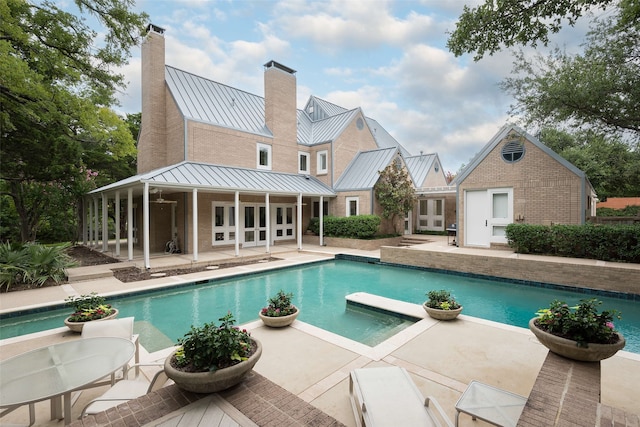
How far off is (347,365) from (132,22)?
35.5ft

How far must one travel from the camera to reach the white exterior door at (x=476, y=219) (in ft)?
46.4

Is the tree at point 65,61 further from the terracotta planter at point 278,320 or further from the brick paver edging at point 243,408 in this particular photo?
the brick paver edging at point 243,408

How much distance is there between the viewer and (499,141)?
535 inches

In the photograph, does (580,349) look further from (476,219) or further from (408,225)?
(408,225)

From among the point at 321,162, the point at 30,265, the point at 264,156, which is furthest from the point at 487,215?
the point at 30,265

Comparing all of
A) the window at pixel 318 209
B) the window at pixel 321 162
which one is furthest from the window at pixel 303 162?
the window at pixel 318 209

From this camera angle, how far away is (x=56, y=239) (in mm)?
22859

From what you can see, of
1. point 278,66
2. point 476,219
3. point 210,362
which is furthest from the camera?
point 278,66

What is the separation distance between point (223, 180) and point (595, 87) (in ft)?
44.3

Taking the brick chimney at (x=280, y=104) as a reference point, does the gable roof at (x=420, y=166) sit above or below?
below

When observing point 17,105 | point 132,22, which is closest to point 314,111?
point 132,22

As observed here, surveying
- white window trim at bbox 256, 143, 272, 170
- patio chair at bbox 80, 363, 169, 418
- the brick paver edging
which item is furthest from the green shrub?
white window trim at bbox 256, 143, 272, 170

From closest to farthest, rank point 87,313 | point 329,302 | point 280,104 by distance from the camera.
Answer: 1. point 87,313
2. point 329,302
3. point 280,104

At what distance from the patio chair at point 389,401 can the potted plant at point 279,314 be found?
8.13ft
